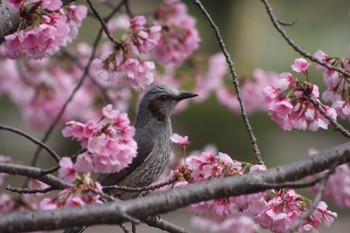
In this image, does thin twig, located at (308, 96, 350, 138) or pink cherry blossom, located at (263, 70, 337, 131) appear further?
pink cherry blossom, located at (263, 70, 337, 131)

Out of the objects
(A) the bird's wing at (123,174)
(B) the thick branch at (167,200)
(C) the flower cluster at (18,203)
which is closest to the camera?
(B) the thick branch at (167,200)

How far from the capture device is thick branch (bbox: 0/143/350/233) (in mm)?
1928

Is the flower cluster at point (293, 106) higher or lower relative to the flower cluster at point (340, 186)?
lower

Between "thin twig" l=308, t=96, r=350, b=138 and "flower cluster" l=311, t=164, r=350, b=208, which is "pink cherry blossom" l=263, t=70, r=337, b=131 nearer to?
"thin twig" l=308, t=96, r=350, b=138

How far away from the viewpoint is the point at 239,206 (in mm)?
2535

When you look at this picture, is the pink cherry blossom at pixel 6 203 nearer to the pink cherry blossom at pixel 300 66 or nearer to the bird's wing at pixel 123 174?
the bird's wing at pixel 123 174

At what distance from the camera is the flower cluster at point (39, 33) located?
2680mm

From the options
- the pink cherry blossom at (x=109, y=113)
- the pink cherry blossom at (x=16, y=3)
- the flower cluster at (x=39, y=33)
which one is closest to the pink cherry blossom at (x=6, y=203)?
the flower cluster at (x=39, y=33)

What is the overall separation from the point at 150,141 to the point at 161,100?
0.84 feet

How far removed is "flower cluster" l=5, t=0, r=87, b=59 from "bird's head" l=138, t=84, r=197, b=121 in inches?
43.3

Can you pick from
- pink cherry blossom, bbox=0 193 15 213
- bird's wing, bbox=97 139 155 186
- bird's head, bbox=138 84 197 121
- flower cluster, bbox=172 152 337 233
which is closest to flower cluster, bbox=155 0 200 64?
bird's head, bbox=138 84 197 121

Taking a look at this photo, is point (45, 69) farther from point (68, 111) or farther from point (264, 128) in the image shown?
point (264, 128)

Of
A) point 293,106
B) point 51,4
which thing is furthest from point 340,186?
point 51,4

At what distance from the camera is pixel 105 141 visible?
2.29m
